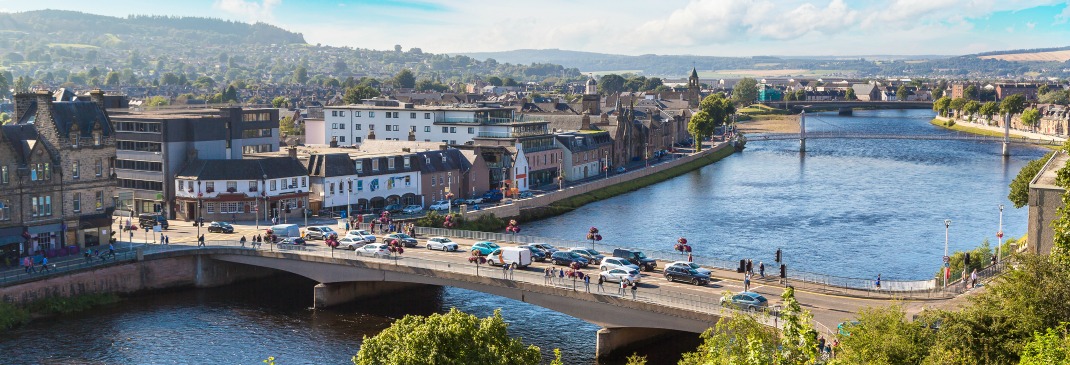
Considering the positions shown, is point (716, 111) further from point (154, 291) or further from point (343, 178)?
point (154, 291)

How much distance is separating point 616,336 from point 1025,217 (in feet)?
175

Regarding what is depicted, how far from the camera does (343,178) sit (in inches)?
3135

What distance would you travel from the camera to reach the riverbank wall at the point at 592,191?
285 ft

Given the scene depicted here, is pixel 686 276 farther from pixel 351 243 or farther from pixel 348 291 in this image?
pixel 351 243

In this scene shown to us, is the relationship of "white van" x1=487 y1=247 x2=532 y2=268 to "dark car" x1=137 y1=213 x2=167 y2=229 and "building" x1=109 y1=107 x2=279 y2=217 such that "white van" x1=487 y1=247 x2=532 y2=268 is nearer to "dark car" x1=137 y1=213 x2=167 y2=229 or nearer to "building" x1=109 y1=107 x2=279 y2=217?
"dark car" x1=137 y1=213 x2=167 y2=229

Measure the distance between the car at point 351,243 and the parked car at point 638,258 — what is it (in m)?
14.2

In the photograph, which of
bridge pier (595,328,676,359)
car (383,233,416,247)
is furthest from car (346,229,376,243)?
bridge pier (595,328,676,359)

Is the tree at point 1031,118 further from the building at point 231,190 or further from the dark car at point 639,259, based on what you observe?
the dark car at point 639,259

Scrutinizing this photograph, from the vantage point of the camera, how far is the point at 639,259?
5531 cm

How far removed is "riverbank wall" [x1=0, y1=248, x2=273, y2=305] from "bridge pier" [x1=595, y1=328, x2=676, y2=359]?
24.7 m

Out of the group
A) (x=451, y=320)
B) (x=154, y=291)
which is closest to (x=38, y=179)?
(x=154, y=291)

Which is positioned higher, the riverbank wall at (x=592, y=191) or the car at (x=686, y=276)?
the car at (x=686, y=276)

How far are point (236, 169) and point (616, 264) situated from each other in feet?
108

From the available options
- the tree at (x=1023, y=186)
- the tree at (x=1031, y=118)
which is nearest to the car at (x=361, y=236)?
the tree at (x=1023, y=186)
